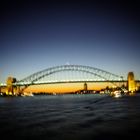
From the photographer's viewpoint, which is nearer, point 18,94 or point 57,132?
point 57,132

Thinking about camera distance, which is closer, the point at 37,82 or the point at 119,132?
the point at 119,132

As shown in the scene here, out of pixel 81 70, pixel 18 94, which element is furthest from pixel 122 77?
pixel 18 94

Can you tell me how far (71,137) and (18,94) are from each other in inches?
5741

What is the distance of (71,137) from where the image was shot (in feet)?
48.9

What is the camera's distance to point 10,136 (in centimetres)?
1560

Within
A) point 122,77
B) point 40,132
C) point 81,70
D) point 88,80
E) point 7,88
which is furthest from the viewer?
point 7,88

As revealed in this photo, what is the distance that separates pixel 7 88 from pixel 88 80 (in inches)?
2428

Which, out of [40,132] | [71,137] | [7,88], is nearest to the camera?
[71,137]

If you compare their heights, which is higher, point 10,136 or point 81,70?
point 81,70

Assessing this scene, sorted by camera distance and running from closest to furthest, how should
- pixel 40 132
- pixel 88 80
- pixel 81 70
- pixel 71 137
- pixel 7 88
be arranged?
1. pixel 71 137
2. pixel 40 132
3. pixel 88 80
4. pixel 81 70
5. pixel 7 88

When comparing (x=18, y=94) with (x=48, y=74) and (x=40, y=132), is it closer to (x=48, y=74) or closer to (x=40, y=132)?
(x=48, y=74)

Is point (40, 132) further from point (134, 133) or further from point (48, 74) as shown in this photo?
point (48, 74)

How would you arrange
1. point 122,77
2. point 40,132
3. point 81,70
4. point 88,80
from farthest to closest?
point 122,77, point 81,70, point 88,80, point 40,132

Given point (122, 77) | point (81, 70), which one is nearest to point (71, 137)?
point (81, 70)
